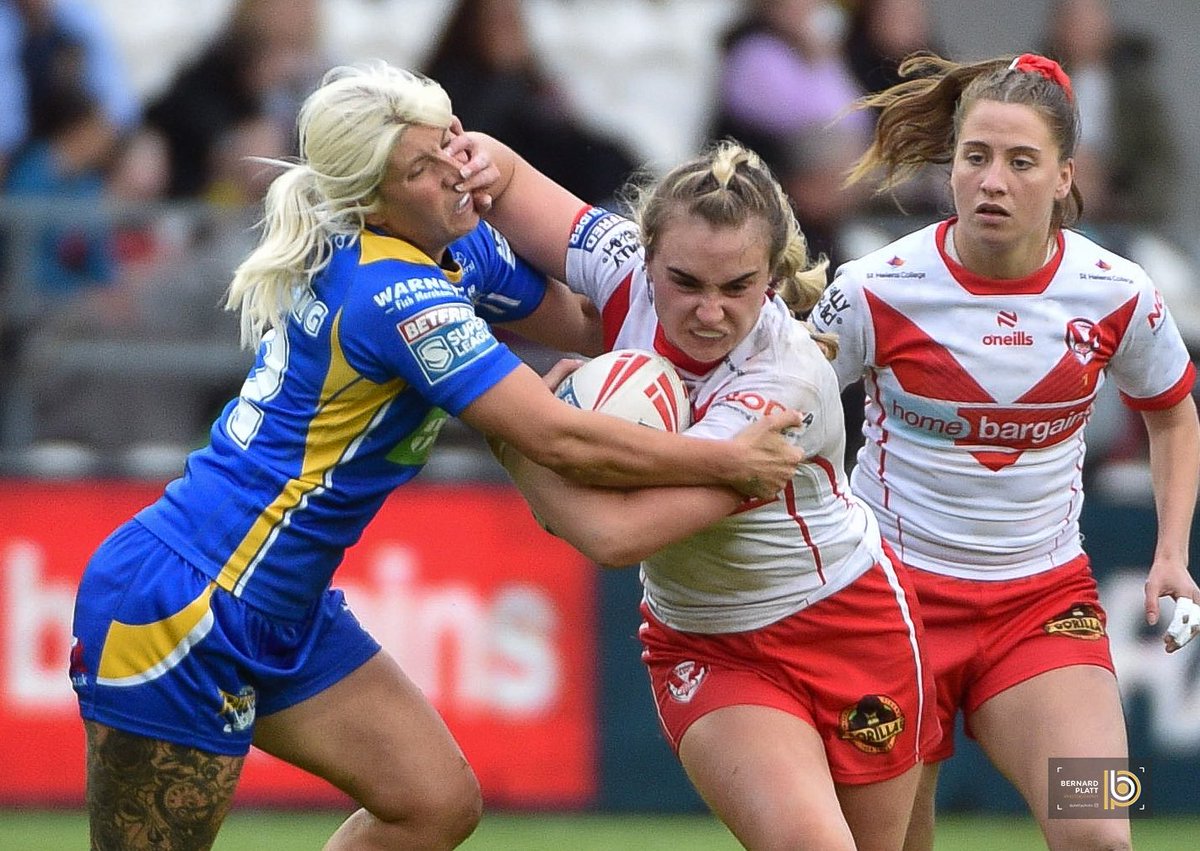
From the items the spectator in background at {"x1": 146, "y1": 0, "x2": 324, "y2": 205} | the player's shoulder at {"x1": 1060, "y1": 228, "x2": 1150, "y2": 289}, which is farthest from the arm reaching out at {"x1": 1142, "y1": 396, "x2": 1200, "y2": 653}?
the spectator in background at {"x1": 146, "y1": 0, "x2": 324, "y2": 205}

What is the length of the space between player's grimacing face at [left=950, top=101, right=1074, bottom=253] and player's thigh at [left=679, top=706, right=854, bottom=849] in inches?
52.3

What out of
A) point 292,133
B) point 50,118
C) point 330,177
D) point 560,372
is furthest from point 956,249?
point 50,118

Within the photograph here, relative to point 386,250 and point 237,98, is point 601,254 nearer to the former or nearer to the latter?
point 386,250

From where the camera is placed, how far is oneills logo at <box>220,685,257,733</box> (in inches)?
171

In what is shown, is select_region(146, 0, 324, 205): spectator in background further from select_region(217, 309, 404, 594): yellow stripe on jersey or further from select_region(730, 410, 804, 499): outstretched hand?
select_region(730, 410, 804, 499): outstretched hand

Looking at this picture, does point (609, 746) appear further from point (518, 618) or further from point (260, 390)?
point (260, 390)

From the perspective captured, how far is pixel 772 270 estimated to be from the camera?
4.16 m

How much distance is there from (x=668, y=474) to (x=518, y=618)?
375 cm

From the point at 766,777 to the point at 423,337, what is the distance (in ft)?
3.91

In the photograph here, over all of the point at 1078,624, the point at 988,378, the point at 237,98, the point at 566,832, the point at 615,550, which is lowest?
the point at 566,832

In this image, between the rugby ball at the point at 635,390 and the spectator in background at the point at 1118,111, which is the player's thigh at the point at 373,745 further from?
the spectator in background at the point at 1118,111

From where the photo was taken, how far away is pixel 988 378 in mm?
4750

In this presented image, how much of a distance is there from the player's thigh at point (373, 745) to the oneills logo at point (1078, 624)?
60.6 inches

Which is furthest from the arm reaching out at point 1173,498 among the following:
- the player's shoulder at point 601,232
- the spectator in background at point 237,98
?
the spectator in background at point 237,98
